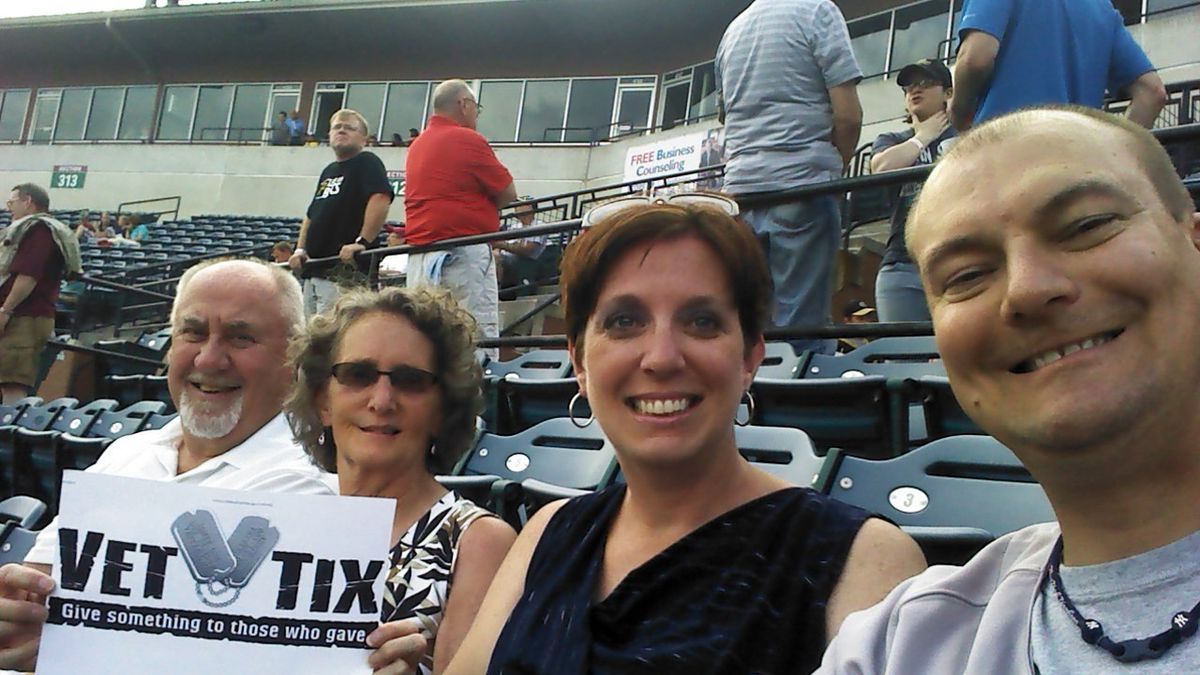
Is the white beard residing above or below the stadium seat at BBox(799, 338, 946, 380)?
below

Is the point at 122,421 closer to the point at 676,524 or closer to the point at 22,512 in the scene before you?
the point at 22,512

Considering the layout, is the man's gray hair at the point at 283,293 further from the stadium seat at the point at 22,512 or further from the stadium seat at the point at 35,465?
the stadium seat at the point at 35,465

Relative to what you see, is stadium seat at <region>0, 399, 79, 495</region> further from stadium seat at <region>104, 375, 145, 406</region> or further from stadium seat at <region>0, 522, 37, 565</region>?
stadium seat at <region>0, 522, 37, 565</region>

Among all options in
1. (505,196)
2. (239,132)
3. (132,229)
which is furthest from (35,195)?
(239,132)

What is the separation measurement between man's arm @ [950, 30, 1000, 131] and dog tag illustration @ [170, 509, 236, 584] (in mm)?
2371

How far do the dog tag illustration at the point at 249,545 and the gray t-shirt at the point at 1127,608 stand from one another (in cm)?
105

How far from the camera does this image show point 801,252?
3.38 meters

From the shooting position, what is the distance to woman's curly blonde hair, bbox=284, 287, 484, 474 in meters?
1.90

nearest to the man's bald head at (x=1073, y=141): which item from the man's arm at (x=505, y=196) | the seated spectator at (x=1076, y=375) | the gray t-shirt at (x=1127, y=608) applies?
the seated spectator at (x=1076, y=375)

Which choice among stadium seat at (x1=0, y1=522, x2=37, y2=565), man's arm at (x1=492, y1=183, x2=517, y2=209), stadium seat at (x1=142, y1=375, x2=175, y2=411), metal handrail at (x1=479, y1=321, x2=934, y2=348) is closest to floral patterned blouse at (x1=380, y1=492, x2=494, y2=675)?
metal handrail at (x1=479, y1=321, x2=934, y2=348)

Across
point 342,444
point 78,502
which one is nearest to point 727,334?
point 342,444

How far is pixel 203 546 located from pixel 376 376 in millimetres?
543

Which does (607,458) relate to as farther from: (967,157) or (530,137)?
(530,137)

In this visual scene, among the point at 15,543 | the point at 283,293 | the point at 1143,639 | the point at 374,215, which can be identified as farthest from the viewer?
the point at 374,215
